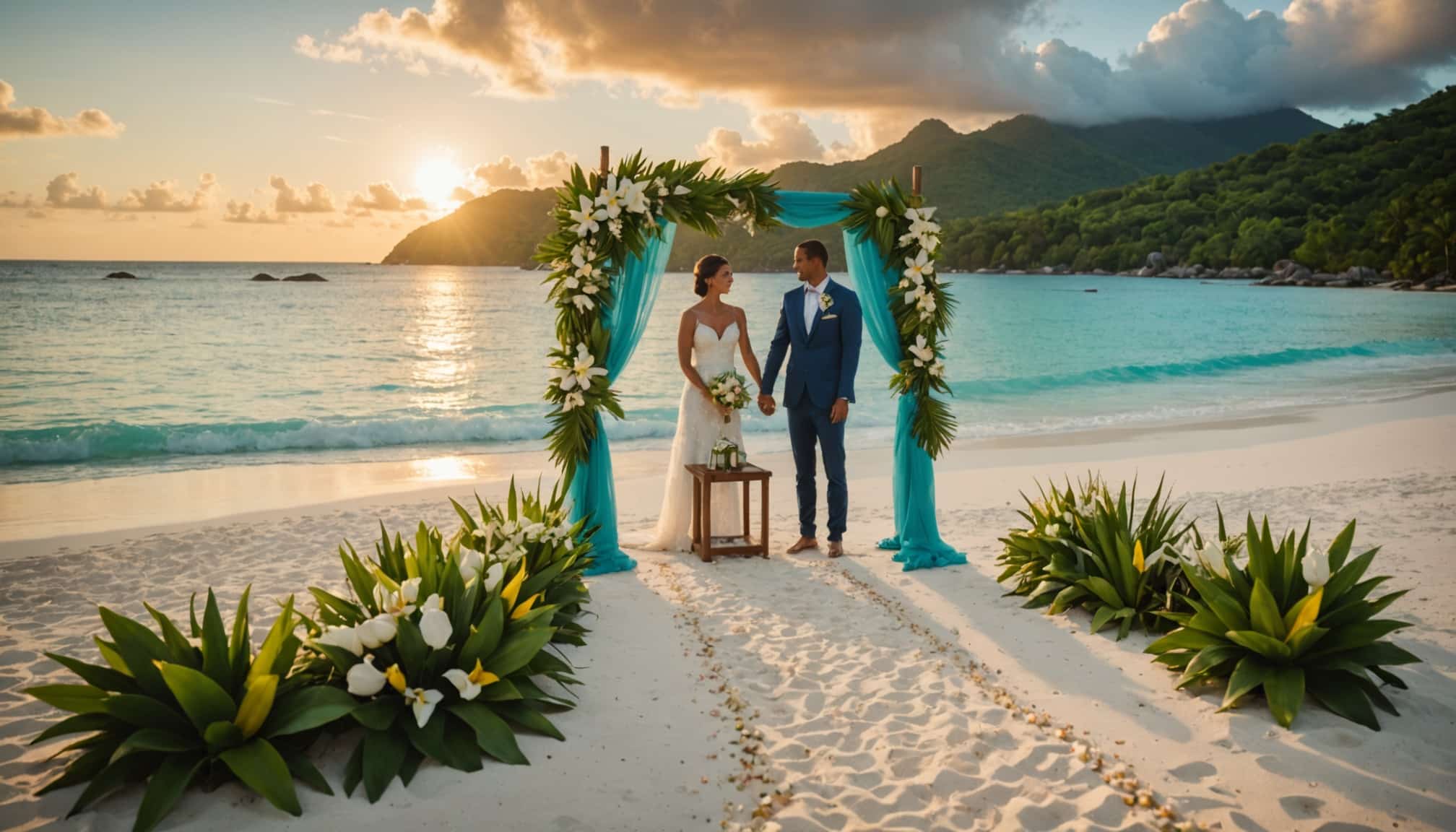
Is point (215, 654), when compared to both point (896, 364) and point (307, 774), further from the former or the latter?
point (896, 364)

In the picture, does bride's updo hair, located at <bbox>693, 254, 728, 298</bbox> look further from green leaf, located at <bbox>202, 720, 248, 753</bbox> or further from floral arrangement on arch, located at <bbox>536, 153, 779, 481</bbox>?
green leaf, located at <bbox>202, 720, 248, 753</bbox>

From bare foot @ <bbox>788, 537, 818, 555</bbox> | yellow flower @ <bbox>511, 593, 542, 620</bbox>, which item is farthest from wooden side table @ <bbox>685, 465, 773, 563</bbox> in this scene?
Answer: yellow flower @ <bbox>511, 593, 542, 620</bbox>

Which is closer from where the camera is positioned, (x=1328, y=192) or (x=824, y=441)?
(x=824, y=441)

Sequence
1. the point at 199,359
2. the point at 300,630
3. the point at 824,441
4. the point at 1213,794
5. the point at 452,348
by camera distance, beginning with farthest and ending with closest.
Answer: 1. the point at 452,348
2. the point at 199,359
3. the point at 824,441
4. the point at 300,630
5. the point at 1213,794

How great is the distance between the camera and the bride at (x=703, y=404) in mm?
6895

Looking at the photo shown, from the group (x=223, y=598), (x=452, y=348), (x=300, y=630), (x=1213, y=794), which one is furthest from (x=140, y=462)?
(x=452, y=348)

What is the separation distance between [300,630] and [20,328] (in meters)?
31.9

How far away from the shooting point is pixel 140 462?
12.0 m

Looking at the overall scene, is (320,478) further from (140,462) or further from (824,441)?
(824,441)

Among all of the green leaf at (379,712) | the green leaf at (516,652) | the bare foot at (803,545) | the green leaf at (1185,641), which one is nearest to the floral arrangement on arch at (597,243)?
the bare foot at (803,545)

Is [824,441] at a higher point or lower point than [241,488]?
higher

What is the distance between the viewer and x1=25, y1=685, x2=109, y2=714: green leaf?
3244mm

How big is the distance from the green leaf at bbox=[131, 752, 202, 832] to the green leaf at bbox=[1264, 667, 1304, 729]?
4.29 metres

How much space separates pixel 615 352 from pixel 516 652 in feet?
10.5
